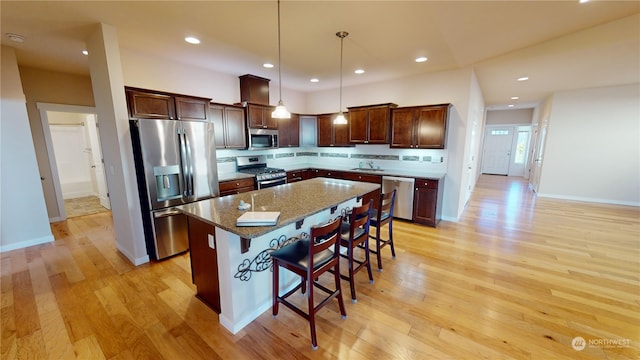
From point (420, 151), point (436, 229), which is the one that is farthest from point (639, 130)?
point (436, 229)

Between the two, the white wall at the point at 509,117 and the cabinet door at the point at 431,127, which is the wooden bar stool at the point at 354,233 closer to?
the cabinet door at the point at 431,127

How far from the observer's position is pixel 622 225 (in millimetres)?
4559

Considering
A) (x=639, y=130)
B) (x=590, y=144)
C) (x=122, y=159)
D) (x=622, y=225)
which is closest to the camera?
(x=122, y=159)

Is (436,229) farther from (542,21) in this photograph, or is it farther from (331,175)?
(542,21)

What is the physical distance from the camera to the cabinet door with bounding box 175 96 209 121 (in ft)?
11.4

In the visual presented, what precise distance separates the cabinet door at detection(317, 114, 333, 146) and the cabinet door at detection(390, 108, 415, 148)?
147 cm

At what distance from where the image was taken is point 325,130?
582 centimetres

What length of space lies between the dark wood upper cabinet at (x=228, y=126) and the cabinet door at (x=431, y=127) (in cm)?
327

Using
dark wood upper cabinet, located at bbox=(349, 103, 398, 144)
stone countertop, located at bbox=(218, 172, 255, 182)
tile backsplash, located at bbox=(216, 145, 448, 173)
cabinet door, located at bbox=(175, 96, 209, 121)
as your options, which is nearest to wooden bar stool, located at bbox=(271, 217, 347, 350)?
stone countertop, located at bbox=(218, 172, 255, 182)

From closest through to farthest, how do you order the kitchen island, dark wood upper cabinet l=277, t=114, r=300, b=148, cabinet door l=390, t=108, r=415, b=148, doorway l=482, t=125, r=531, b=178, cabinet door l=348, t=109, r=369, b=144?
the kitchen island → cabinet door l=390, t=108, r=415, b=148 → cabinet door l=348, t=109, r=369, b=144 → dark wood upper cabinet l=277, t=114, r=300, b=148 → doorway l=482, t=125, r=531, b=178

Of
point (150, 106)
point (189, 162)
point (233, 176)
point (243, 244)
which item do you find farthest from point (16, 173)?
point (243, 244)

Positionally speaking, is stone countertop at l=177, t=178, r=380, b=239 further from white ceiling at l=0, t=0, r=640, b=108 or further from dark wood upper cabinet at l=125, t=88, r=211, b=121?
white ceiling at l=0, t=0, r=640, b=108

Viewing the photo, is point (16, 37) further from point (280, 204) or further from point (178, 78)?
point (280, 204)

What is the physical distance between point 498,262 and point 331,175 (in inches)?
132
